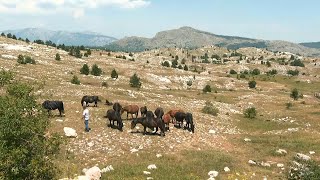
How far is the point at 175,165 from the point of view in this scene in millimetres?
26078

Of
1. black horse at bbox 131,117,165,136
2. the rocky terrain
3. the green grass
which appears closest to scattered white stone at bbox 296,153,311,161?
the rocky terrain

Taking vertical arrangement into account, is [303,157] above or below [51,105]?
below

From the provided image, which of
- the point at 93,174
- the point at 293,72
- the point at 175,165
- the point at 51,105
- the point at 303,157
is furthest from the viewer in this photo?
the point at 293,72

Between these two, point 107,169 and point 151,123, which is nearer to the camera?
point 107,169

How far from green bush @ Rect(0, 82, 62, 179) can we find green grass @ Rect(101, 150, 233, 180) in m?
6.56

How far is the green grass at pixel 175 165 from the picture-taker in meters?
23.9

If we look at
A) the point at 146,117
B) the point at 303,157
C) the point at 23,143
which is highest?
the point at 23,143

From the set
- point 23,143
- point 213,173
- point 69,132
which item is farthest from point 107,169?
point 23,143

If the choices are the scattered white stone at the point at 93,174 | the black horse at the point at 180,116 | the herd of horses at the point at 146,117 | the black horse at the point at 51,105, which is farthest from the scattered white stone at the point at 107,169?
the black horse at the point at 180,116

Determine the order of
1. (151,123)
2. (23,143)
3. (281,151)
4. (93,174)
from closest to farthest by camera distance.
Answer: (23,143) → (93,174) → (151,123) → (281,151)

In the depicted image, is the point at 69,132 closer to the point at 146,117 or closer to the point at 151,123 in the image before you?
the point at 146,117

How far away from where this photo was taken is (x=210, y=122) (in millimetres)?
41062

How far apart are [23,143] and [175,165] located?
11962 millimetres

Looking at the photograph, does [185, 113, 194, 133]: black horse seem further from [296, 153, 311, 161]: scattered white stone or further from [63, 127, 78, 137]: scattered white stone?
[63, 127, 78, 137]: scattered white stone
